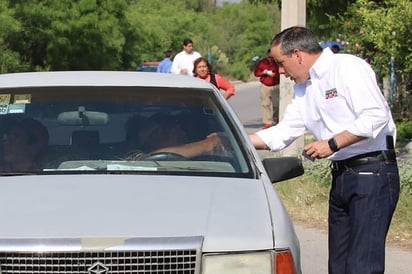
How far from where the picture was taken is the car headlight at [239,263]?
140 inches

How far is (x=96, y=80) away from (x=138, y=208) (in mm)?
1657

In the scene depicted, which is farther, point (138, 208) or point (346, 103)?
point (346, 103)

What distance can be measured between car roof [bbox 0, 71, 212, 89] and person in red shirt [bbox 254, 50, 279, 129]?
30.1ft

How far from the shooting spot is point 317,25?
1720cm

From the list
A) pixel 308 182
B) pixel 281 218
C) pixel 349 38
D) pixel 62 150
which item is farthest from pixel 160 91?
pixel 349 38

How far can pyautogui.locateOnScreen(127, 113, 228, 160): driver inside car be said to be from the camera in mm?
4816

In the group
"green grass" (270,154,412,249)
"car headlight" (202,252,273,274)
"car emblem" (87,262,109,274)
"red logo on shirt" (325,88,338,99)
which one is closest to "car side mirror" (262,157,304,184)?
"red logo on shirt" (325,88,338,99)

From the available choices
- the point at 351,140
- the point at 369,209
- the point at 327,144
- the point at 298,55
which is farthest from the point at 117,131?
the point at 369,209

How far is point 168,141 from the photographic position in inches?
192

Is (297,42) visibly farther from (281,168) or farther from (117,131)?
(117,131)

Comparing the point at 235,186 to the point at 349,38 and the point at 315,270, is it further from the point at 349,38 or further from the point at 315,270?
the point at 349,38

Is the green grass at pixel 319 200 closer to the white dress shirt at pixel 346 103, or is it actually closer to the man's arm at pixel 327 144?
the white dress shirt at pixel 346 103

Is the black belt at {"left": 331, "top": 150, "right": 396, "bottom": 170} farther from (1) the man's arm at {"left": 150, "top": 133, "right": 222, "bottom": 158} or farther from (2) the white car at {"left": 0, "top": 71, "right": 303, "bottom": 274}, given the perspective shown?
(1) the man's arm at {"left": 150, "top": 133, "right": 222, "bottom": 158}

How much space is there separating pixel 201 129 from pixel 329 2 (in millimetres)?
11578
